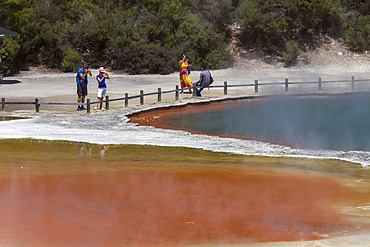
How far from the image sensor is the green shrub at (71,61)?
40.9 m

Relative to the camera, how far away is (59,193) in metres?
10.3

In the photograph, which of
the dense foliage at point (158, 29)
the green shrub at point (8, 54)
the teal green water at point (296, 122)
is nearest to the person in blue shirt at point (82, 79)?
the teal green water at point (296, 122)

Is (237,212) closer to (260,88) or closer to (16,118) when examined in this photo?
(16,118)

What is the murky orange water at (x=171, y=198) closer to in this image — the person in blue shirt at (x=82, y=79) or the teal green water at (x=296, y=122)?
the teal green water at (x=296, y=122)

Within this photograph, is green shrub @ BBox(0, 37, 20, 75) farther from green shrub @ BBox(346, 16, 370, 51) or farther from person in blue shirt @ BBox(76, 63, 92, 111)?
green shrub @ BBox(346, 16, 370, 51)

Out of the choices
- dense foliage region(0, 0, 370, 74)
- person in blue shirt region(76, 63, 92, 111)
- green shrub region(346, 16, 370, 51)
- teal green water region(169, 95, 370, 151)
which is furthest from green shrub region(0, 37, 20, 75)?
green shrub region(346, 16, 370, 51)

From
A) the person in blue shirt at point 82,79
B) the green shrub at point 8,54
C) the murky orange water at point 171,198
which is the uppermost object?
the green shrub at point 8,54

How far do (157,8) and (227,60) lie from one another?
25.9 feet

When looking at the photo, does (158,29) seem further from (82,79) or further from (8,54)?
(82,79)

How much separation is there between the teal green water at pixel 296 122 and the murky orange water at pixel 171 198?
4030 mm

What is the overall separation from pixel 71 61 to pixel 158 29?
7487 millimetres

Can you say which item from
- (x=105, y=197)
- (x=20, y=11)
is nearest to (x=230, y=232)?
(x=105, y=197)

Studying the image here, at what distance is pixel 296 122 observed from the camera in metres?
21.0

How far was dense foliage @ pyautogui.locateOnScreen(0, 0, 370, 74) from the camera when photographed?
41.8 m
